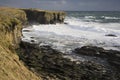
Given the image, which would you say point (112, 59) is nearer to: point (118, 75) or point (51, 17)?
point (118, 75)

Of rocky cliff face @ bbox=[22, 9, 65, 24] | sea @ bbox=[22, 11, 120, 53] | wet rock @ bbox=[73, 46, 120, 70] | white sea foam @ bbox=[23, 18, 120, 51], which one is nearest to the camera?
wet rock @ bbox=[73, 46, 120, 70]

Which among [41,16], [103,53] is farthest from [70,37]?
[41,16]

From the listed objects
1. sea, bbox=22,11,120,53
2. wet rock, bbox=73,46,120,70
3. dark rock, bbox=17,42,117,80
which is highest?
dark rock, bbox=17,42,117,80

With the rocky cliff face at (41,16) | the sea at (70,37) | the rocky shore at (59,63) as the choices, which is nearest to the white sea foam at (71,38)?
the sea at (70,37)

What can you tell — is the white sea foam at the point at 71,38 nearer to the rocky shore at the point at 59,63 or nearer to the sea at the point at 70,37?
the sea at the point at 70,37

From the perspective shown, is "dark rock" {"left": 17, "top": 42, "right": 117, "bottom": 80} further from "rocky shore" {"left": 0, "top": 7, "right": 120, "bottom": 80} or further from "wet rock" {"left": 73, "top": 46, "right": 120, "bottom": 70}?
"wet rock" {"left": 73, "top": 46, "right": 120, "bottom": 70}

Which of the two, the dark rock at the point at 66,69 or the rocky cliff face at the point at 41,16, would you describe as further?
the rocky cliff face at the point at 41,16

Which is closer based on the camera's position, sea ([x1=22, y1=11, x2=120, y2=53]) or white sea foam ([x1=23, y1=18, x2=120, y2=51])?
sea ([x1=22, y1=11, x2=120, y2=53])

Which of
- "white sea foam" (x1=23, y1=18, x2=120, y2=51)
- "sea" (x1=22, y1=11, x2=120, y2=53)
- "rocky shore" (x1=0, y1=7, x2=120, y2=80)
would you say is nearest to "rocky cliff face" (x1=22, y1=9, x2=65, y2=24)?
"sea" (x1=22, y1=11, x2=120, y2=53)

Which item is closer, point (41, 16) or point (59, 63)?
point (59, 63)

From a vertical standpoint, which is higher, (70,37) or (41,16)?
(41,16)

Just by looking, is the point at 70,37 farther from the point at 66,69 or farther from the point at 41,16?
the point at 41,16

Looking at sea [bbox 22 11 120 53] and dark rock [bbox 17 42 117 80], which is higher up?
dark rock [bbox 17 42 117 80]

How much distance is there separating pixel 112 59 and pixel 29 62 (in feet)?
25.5
